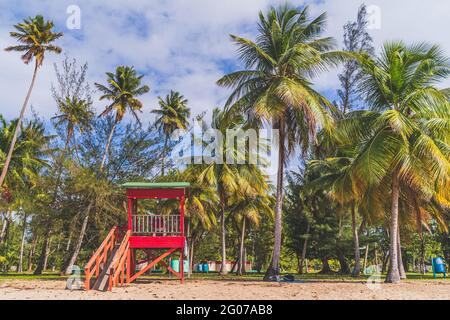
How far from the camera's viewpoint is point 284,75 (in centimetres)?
1944

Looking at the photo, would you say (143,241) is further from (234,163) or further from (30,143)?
(30,143)

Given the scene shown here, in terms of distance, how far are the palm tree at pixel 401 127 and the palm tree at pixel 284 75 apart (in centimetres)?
195

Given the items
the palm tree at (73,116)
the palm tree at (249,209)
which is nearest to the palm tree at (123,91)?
the palm tree at (73,116)

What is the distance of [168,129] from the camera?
39.2 metres

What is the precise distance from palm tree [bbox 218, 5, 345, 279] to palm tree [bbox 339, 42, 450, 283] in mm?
1955

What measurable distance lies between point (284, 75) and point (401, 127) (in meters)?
6.26

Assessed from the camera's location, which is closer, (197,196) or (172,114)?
(197,196)

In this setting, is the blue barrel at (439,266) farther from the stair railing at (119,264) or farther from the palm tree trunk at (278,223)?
the stair railing at (119,264)

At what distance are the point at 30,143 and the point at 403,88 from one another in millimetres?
31897

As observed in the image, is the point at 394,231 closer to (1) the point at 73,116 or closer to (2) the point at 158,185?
(2) the point at 158,185

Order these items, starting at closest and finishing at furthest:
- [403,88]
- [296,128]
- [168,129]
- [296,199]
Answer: [403,88]
[296,128]
[296,199]
[168,129]

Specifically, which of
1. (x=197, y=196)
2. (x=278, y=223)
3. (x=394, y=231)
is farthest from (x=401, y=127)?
(x=197, y=196)

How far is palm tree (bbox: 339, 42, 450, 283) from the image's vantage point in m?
15.5
